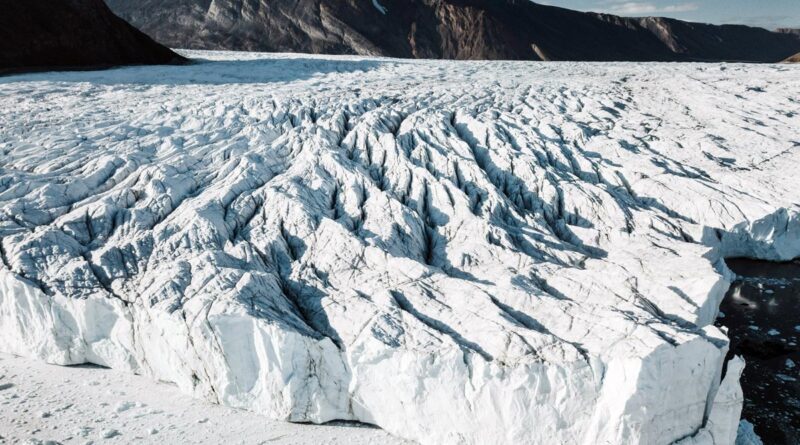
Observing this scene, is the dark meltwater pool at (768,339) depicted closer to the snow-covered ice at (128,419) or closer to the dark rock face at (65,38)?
the snow-covered ice at (128,419)

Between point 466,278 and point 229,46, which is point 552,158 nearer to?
point 466,278

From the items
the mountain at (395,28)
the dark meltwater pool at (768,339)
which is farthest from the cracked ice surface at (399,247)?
the mountain at (395,28)

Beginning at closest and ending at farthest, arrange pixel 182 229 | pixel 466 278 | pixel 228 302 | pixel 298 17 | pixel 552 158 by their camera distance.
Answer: pixel 228 302
pixel 466 278
pixel 182 229
pixel 552 158
pixel 298 17

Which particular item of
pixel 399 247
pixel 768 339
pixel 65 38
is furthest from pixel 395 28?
pixel 768 339

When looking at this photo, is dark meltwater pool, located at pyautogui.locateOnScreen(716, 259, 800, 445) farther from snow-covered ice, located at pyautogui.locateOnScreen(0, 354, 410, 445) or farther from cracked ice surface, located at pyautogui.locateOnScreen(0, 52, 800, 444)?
snow-covered ice, located at pyautogui.locateOnScreen(0, 354, 410, 445)

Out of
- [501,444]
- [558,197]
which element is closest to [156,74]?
[558,197]

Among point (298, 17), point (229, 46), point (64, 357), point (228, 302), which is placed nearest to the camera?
point (228, 302)
